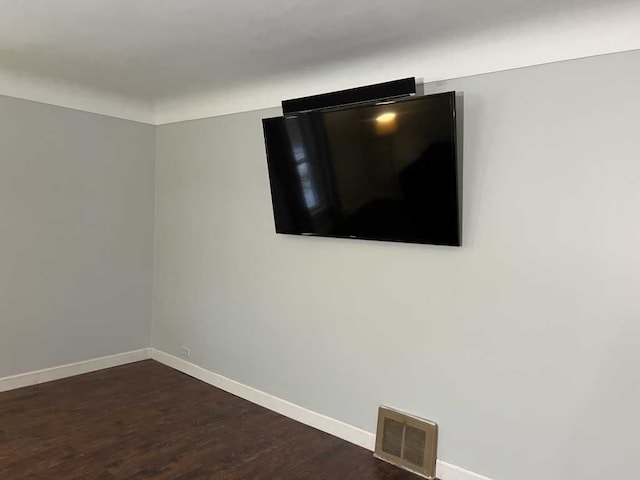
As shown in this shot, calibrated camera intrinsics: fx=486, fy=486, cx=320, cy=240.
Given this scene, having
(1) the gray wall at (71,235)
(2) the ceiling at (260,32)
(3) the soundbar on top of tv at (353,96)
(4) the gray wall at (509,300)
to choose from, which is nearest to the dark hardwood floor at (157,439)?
(4) the gray wall at (509,300)

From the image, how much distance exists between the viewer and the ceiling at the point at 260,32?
2.09 m

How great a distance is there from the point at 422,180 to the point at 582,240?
799mm

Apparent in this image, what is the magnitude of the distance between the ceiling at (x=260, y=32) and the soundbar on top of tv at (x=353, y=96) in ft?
0.55

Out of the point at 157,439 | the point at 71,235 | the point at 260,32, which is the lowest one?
the point at 157,439

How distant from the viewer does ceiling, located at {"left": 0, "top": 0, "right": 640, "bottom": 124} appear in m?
2.09

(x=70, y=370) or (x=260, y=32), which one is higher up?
(x=260, y=32)

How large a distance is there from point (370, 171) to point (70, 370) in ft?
9.83

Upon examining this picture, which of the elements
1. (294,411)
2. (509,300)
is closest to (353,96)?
(509,300)

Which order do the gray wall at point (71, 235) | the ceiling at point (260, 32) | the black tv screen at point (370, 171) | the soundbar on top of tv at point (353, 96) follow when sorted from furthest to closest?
the gray wall at point (71, 235), the soundbar on top of tv at point (353, 96), the black tv screen at point (370, 171), the ceiling at point (260, 32)

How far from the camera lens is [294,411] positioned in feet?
10.9

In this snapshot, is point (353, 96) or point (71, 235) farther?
point (71, 235)

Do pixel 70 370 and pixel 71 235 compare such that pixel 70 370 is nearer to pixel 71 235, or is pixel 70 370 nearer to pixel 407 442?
pixel 71 235

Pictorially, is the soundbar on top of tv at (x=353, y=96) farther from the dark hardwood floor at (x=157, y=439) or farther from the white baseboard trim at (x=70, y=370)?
the white baseboard trim at (x=70, y=370)

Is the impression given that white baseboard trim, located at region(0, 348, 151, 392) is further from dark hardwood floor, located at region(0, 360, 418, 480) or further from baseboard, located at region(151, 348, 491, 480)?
baseboard, located at region(151, 348, 491, 480)
